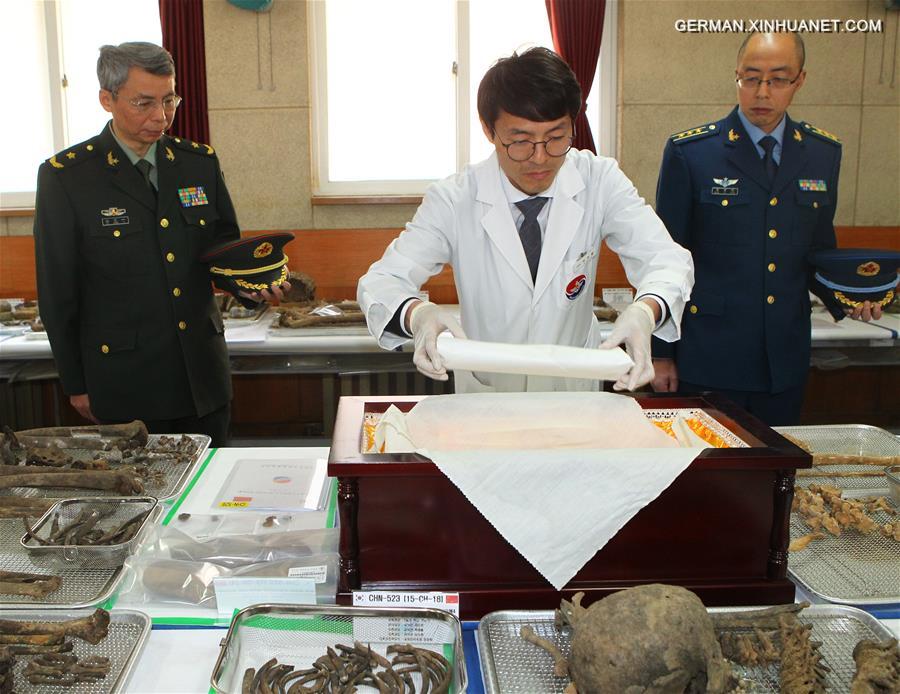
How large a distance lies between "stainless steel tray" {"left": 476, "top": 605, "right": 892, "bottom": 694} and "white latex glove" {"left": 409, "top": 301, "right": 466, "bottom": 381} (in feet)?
1.79

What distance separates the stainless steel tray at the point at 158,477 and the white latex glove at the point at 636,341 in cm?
100

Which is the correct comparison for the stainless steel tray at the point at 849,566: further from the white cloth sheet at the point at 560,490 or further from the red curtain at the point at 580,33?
the red curtain at the point at 580,33

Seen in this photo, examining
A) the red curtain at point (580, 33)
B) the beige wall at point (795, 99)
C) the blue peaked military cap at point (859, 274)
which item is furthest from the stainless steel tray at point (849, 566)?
the beige wall at point (795, 99)

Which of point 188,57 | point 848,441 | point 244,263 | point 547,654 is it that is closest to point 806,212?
point 848,441

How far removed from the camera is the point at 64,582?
1.44 m

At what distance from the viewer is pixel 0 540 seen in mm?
1604

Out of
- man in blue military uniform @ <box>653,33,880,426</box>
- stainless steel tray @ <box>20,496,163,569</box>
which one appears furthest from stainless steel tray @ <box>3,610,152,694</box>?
man in blue military uniform @ <box>653,33,880,426</box>

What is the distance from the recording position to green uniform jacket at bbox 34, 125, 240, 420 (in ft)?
8.45

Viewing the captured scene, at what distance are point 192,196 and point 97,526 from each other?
1.42 metres

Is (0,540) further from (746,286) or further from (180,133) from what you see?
(180,133)

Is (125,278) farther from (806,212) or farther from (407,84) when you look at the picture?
(407,84)

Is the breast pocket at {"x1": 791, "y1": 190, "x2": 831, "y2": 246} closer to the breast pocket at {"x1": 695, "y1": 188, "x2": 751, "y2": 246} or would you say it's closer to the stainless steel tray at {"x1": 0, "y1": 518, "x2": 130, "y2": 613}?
the breast pocket at {"x1": 695, "y1": 188, "x2": 751, "y2": 246}

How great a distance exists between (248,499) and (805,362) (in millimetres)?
1923

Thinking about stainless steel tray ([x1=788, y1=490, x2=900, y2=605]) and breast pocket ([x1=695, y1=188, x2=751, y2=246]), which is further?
breast pocket ([x1=695, y1=188, x2=751, y2=246])
